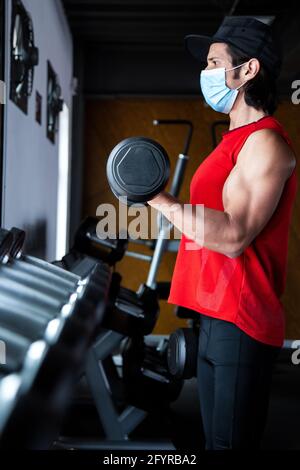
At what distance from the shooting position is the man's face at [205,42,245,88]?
194cm

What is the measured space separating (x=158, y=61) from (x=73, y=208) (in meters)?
1.89

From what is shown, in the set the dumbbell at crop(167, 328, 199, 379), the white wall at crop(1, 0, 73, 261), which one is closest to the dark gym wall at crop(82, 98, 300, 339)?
the white wall at crop(1, 0, 73, 261)

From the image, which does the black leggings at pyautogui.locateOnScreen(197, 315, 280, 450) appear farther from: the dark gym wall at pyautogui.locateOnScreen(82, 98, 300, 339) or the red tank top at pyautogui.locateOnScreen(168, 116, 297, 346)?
the dark gym wall at pyautogui.locateOnScreen(82, 98, 300, 339)

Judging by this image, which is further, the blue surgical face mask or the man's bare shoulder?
the blue surgical face mask

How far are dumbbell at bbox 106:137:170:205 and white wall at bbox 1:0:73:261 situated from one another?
1.70 meters

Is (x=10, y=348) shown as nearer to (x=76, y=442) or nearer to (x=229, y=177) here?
(x=229, y=177)

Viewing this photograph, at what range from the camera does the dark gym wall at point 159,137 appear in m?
7.50

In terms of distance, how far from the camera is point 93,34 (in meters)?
6.85

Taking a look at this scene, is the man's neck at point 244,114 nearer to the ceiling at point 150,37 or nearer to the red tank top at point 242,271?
the red tank top at point 242,271

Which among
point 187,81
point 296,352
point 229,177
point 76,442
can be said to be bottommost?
point 296,352

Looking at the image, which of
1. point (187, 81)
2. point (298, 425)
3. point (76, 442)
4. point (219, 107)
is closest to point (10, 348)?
point (219, 107)

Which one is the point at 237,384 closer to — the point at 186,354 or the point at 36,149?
the point at 186,354

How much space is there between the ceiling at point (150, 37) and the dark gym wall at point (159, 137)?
200 mm

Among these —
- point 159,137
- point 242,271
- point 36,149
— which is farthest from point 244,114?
point 159,137
